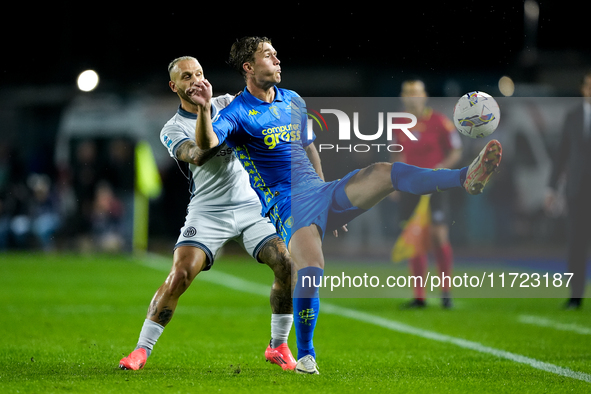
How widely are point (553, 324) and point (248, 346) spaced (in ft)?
9.87

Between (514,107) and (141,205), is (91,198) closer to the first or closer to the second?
(141,205)

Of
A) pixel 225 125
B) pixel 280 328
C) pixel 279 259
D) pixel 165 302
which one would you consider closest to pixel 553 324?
pixel 280 328

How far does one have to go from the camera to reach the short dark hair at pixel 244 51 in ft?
17.3

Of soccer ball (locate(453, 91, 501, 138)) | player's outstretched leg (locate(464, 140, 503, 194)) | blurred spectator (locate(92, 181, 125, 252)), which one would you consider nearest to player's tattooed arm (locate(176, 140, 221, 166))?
player's outstretched leg (locate(464, 140, 503, 194))

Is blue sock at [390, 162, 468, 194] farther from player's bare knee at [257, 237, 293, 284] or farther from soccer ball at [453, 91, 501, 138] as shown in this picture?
player's bare knee at [257, 237, 293, 284]

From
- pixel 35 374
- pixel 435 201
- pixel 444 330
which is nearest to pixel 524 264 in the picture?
pixel 435 201

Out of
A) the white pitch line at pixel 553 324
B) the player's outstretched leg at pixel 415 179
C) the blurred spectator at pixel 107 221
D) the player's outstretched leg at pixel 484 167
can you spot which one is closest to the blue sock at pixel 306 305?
the player's outstretched leg at pixel 415 179

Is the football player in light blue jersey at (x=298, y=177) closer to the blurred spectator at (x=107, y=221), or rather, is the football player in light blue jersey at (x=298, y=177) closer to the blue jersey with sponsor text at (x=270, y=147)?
the blue jersey with sponsor text at (x=270, y=147)

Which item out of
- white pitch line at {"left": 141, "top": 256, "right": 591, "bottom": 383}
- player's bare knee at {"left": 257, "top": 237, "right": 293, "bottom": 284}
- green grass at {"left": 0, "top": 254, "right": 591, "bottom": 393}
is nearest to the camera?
green grass at {"left": 0, "top": 254, "right": 591, "bottom": 393}

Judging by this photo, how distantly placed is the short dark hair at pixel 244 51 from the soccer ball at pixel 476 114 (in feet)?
4.47

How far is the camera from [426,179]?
497cm

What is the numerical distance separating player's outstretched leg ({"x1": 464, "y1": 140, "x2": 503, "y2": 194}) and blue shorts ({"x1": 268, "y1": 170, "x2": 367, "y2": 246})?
0.76 m

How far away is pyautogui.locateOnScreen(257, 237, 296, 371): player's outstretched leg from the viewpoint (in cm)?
540

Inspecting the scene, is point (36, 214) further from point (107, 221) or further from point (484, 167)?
point (484, 167)
